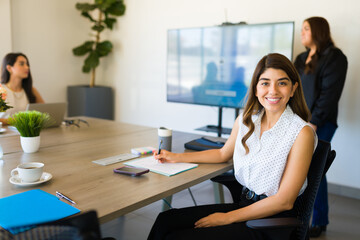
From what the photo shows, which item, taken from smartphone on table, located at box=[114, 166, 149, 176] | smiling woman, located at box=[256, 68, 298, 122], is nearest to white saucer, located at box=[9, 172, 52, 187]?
smartphone on table, located at box=[114, 166, 149, 176]

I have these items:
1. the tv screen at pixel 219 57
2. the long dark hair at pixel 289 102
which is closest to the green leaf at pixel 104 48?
the tv screen at pixel 219 57

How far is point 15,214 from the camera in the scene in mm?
1126

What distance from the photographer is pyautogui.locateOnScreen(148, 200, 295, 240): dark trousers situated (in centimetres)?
138

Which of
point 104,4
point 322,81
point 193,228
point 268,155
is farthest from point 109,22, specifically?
point 193,228

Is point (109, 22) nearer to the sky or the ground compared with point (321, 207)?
nearer to the sky

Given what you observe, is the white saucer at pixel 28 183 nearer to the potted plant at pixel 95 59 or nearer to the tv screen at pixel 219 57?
the tv screen at pixel 219 57

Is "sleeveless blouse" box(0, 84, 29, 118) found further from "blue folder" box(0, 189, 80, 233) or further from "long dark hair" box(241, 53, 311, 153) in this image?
"long dark hair" box(241, 53, 311, 153)

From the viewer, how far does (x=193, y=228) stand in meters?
1.45

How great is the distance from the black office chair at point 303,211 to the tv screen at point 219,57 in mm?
1997

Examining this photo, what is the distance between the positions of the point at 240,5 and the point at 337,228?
2.52 m

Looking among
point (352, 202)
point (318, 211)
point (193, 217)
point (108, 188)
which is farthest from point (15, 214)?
point (352, 202)

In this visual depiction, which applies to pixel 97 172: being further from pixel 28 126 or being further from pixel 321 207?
pixel 321 207

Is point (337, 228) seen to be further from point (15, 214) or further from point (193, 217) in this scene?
point (15, 214)

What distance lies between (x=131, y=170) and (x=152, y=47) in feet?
11.2
